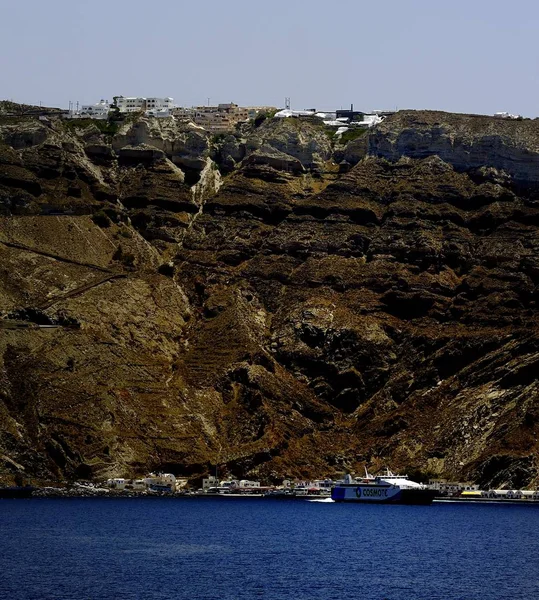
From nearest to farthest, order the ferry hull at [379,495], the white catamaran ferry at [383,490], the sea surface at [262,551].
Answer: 1. the sea surface at [262,551]
2. the white catamaran ferry at [383,490]
3. the ferry hull at [379,495]

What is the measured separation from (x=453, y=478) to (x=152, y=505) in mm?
34487

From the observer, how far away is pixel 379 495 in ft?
648

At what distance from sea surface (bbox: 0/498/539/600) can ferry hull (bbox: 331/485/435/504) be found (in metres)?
1.29

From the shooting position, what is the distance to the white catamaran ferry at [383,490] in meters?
194

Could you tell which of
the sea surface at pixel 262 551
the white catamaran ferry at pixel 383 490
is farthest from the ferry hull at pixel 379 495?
the sea surface at pixel 262 551

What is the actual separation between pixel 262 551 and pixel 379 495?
5771 cm

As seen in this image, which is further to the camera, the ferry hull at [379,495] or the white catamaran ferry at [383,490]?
the ferry hull at [379,495]

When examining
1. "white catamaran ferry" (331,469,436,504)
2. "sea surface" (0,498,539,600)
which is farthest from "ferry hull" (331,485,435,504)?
"sea surface" (0,498,539,600)

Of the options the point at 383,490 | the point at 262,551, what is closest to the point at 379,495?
the point at 383,490

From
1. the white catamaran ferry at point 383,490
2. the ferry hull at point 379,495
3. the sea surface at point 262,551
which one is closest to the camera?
the sea surface at point 262,551

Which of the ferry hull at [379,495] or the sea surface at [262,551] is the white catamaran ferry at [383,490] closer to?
the ferry hull at [379,495]

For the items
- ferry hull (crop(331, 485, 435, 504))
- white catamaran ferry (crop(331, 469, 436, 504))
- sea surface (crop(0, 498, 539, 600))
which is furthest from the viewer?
ferry hull (crop(331, 485, 435, 504))

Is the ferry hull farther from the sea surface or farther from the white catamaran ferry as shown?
the sea surface

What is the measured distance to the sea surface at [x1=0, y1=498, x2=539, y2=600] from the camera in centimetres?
11806
